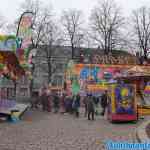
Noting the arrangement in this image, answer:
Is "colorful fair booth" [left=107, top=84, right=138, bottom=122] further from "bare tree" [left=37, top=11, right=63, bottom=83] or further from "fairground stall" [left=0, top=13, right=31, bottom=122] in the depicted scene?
"bare tree" [left=37, top=11, right=63, bottom=83]

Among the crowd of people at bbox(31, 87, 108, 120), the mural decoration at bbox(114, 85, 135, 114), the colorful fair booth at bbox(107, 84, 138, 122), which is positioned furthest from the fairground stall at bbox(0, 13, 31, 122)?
the mural decoration at bbox(114, 85, 135, 114)

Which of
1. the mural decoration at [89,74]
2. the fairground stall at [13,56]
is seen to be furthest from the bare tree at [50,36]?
the fairground stall at [13,56]

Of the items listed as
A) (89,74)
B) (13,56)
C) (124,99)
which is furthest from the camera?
(89,74)

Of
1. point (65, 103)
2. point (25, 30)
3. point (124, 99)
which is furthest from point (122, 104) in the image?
point (65, 103)

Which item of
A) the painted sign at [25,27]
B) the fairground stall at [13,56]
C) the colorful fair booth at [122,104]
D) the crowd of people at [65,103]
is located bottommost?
the crowd of people at [65,103]

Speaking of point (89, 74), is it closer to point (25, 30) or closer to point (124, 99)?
point (25, 30)

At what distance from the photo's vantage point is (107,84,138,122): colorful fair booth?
20.2 m

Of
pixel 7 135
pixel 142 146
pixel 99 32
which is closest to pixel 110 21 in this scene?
pixel 99 32

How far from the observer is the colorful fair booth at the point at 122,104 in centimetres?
2023

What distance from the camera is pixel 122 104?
20.5 meters

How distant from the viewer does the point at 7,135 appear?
14219 mm

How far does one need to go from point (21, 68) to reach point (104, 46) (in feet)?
103

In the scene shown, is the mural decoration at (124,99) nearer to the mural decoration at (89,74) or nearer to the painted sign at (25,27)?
the painted sign at (25,27)

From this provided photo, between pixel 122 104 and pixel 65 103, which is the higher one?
pixel 122 104
